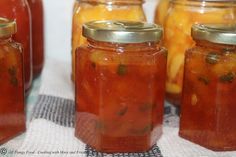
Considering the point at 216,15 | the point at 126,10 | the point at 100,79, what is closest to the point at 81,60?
the point at 100,79

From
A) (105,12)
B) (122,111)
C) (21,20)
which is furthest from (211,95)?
(21,20)

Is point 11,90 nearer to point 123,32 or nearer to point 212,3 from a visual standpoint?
point 123,32

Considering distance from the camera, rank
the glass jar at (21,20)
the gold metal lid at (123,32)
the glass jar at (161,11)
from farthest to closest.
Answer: the glass jar at (161,11), the glass jar at (21,20), the gold metal lid at (123,32)

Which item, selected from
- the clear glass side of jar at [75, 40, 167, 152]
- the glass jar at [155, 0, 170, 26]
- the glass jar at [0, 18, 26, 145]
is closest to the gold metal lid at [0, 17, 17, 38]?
the glass jar at [0, 18, 26, 145]

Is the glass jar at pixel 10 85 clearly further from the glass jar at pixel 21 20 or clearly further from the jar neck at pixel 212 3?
the jar neck at pixel 212 3

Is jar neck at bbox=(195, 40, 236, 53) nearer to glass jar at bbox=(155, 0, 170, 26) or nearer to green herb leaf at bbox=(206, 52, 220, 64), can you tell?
green herb leaf at bbox=(206, 52, 220, 64)

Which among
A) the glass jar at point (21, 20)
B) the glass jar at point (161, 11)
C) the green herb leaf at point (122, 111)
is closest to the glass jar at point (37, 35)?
the glass jar at point (21, 20)

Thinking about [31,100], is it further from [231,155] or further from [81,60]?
[231,155]
